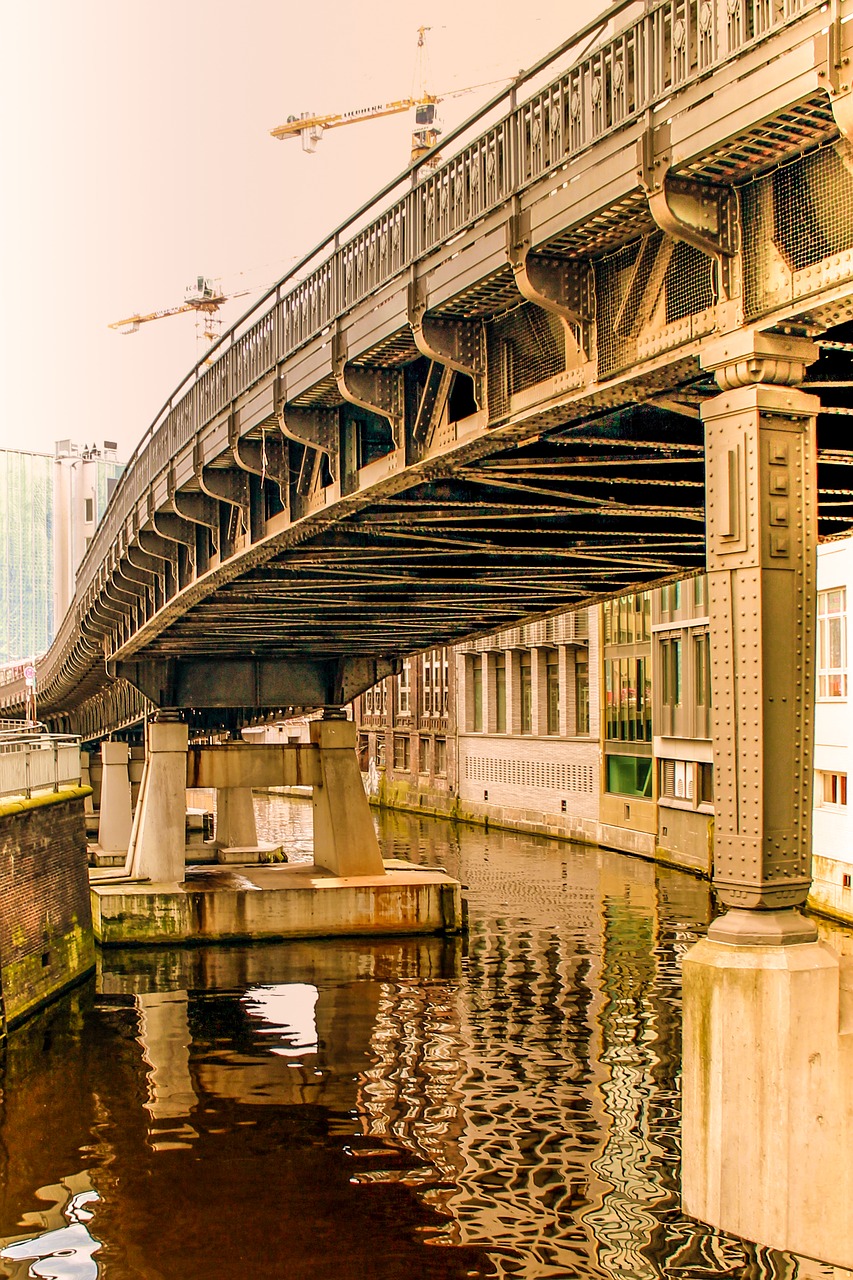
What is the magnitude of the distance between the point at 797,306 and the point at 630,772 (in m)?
48.5

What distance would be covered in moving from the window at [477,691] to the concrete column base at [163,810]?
3901 centimetres

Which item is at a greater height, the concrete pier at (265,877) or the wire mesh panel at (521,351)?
the wire mesh panel at (521,351)

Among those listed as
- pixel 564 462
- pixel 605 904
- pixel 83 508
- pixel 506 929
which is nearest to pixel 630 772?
pixel 605 904

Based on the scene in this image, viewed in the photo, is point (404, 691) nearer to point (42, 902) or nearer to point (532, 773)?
point (532, 773)

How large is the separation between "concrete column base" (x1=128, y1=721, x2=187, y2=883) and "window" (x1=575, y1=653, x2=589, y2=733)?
27.5m

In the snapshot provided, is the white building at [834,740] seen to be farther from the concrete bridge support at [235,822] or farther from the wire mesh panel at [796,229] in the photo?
the concrete bridge support at [235,822]

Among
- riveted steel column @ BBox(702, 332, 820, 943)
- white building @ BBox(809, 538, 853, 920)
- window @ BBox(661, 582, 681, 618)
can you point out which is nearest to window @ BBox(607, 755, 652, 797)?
window @ BBox(661, 582, 681, 618)

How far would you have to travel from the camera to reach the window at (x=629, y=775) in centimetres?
5522

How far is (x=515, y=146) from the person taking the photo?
13.3 meters

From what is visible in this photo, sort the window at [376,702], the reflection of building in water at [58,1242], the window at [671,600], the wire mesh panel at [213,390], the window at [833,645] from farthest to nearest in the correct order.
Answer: the window at [376,702]
the window at [671,600]
the window at [833,645]
the wire mesh panel at [213,390]
the reflection of building in water at [58,1242]

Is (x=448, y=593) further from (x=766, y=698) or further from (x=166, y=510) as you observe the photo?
(x=766, y=698)

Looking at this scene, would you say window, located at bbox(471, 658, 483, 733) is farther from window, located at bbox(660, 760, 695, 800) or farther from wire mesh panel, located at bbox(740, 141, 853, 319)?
wire mesh panel, located at bbox(740, 141, 853, 319)

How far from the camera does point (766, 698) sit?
34.3 feet

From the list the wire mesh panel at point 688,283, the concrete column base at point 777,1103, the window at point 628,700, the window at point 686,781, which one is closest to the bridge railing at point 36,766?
the wire mesh panel at point 688,283
